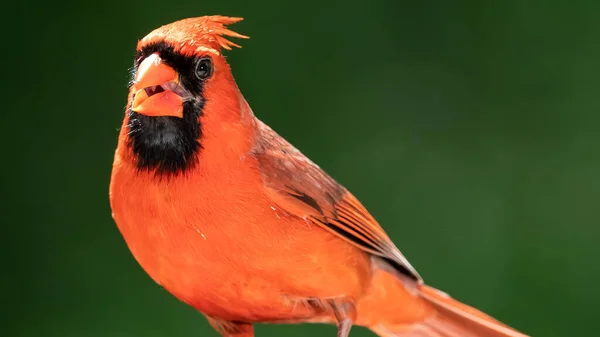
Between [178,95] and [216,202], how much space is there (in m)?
0.26

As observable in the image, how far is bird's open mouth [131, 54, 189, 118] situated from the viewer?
1975mm

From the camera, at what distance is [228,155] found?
213cm

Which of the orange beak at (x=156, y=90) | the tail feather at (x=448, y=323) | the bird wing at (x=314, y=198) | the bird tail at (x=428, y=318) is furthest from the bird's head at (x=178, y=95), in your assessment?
the tail feather at (x=448, y=323)

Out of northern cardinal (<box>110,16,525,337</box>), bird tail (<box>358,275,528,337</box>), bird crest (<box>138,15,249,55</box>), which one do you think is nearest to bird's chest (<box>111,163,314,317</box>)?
northern cardinal (<box>110,16,525,337</box>)

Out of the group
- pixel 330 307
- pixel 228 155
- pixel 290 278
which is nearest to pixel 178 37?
pixel 228 155

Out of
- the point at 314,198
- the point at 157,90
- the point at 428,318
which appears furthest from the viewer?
the point at 428,318

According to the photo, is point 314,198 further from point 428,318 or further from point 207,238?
point 428,318

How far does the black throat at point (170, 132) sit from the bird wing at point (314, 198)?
19cm

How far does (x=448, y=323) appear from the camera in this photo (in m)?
2.69

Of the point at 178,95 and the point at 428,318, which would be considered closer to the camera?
the point at 178,95

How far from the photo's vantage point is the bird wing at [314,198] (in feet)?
7.39

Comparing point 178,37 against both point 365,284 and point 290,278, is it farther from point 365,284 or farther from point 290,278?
point 365,284

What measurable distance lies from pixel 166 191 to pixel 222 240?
6.4 inches

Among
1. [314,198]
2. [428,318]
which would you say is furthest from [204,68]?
[428,318]
